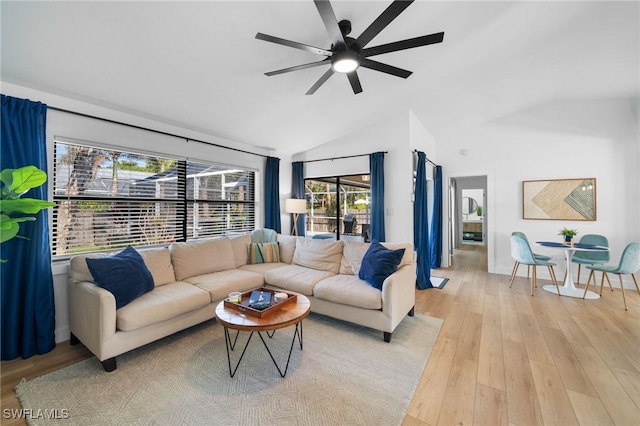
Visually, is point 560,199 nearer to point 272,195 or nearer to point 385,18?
point 385,18

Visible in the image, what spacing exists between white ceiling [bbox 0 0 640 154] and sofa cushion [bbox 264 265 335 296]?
2206 mm

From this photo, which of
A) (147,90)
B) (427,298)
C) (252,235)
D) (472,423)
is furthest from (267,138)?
(472,423)

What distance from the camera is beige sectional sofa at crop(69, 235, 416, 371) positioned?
2145mm

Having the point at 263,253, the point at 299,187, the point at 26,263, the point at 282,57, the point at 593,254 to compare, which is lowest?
the point at 593,254

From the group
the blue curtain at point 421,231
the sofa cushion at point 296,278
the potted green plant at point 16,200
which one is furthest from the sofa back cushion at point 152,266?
the blue curtain at point 421,231

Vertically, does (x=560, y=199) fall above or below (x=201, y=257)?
above

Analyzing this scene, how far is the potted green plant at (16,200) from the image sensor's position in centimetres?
141

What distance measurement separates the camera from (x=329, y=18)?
5.63 feet

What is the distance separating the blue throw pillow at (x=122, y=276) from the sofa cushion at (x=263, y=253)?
4.72ft

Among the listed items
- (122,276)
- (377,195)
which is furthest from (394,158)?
(122,276)

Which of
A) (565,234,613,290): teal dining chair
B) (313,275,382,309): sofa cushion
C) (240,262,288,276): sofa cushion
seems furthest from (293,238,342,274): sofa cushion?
(565,234,613,290): teal dining chair

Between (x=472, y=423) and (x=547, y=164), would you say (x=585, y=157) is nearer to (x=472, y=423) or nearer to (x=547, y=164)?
(x=547, y=164)

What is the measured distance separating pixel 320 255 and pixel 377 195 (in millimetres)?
1669

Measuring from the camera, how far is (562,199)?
4.69m
